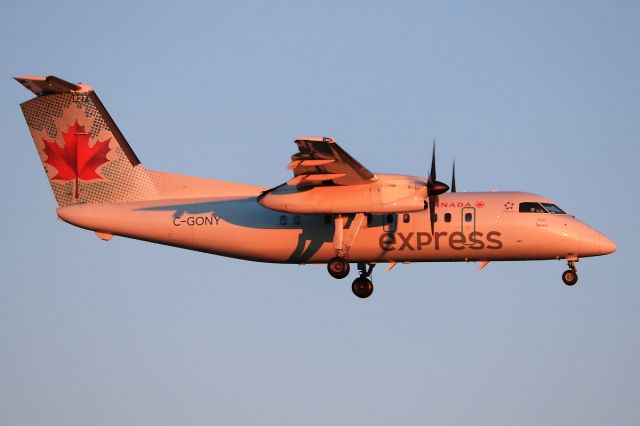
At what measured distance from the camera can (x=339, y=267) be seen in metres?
26.2

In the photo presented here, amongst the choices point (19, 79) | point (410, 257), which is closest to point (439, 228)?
point (410, 257)

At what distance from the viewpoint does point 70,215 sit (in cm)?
2722

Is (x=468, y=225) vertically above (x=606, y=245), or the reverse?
(x=468, y=225)

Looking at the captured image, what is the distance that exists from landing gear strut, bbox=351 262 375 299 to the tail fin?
5.93 metres

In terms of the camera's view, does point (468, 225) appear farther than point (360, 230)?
No

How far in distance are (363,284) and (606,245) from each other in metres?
6.42

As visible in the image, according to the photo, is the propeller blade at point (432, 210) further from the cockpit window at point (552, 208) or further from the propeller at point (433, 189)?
the cockpit window at point (552, 208)

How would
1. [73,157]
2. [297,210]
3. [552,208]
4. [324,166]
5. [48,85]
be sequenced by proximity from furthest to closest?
[73,157] → [48,85] → [552,208] → [297,210] → [324,166]

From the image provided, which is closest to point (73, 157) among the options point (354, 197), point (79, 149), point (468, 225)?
point (79, 149)

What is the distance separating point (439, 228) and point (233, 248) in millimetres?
5419

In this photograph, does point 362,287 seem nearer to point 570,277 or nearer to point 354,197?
point 354,197

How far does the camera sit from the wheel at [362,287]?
27.8 meters

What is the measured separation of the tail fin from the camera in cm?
2758

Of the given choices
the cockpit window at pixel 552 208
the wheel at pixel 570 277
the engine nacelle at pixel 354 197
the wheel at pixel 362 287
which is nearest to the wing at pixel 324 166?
the engine nacelle at pixel 354 197
